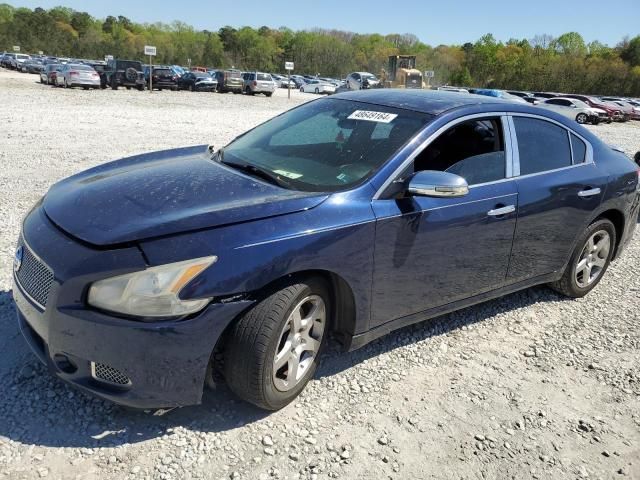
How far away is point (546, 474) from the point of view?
8.71 feet

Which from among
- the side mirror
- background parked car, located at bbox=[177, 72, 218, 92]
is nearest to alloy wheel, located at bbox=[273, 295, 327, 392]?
the side mirror

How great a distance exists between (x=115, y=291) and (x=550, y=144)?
3.32 meters

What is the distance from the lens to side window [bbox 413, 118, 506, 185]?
3463mm

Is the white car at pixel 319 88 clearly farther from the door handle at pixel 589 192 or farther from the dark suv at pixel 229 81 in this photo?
the door handle at pixel 589 192

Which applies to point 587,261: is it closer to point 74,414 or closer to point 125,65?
point 74,414

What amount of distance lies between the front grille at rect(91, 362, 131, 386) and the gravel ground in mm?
347

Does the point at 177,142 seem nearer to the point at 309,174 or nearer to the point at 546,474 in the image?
the point at 309,174

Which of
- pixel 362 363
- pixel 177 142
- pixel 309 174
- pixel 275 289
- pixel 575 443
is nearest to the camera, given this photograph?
pixel 275 289

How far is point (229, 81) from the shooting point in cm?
3809

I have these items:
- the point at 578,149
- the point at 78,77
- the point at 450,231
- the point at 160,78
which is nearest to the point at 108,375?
the point at 450,231

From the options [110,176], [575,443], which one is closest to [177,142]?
[110,176]

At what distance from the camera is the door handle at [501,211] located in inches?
139

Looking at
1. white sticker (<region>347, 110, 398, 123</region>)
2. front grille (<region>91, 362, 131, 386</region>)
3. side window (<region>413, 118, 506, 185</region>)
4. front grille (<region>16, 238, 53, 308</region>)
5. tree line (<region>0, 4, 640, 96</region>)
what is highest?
tree line (<region>0, 4, 640, 96</region>)

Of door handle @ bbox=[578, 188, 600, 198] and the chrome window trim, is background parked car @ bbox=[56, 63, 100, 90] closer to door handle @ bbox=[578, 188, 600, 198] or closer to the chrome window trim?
the chrome window trim
